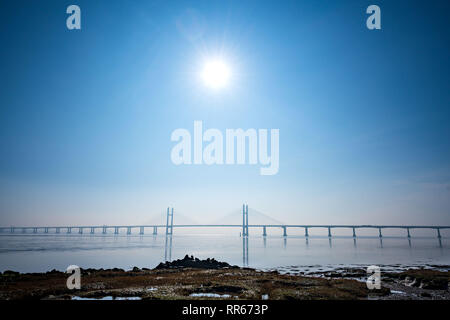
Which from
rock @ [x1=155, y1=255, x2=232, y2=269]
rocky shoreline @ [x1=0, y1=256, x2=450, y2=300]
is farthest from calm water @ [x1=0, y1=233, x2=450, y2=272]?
rocky shoreline @ [x1=0, y1=256, x2=450, y2=300]

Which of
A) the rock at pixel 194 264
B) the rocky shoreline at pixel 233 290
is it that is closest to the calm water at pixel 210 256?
the rock at pixel 194 264

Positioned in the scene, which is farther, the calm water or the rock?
the calm water

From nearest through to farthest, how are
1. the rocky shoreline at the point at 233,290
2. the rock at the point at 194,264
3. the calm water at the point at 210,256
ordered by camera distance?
the rocky shoreline at the point at 233,290
the rock at the point at 194,264
the calm water at the point at 210,256

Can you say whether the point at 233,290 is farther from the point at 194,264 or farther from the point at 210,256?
the point at 210,256

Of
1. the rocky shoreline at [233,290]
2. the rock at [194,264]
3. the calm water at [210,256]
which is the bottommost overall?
the calm water at [210,256]

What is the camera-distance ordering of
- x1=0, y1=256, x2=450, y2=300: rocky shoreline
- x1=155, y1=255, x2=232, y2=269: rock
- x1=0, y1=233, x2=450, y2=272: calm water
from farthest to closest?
x1=0, y1=233, x2=450, y2=272: calm water → x1=155, y1=255, x2=232, y2=269: rock → x1=0, y1=256, x2=450, y2=300: rocky shoreline

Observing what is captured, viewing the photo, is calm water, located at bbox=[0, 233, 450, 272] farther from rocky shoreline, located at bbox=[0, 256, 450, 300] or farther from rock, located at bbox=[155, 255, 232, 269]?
rocky shoreline, located at bbox=[0, 256, 450, 300]

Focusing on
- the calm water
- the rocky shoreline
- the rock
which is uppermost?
the rocky shoreline

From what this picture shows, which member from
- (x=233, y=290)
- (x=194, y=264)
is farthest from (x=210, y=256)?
(x=233, y=290)

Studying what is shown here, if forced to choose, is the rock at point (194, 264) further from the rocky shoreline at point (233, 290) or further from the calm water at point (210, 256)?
the rocky shoreline at point (233, 290)
